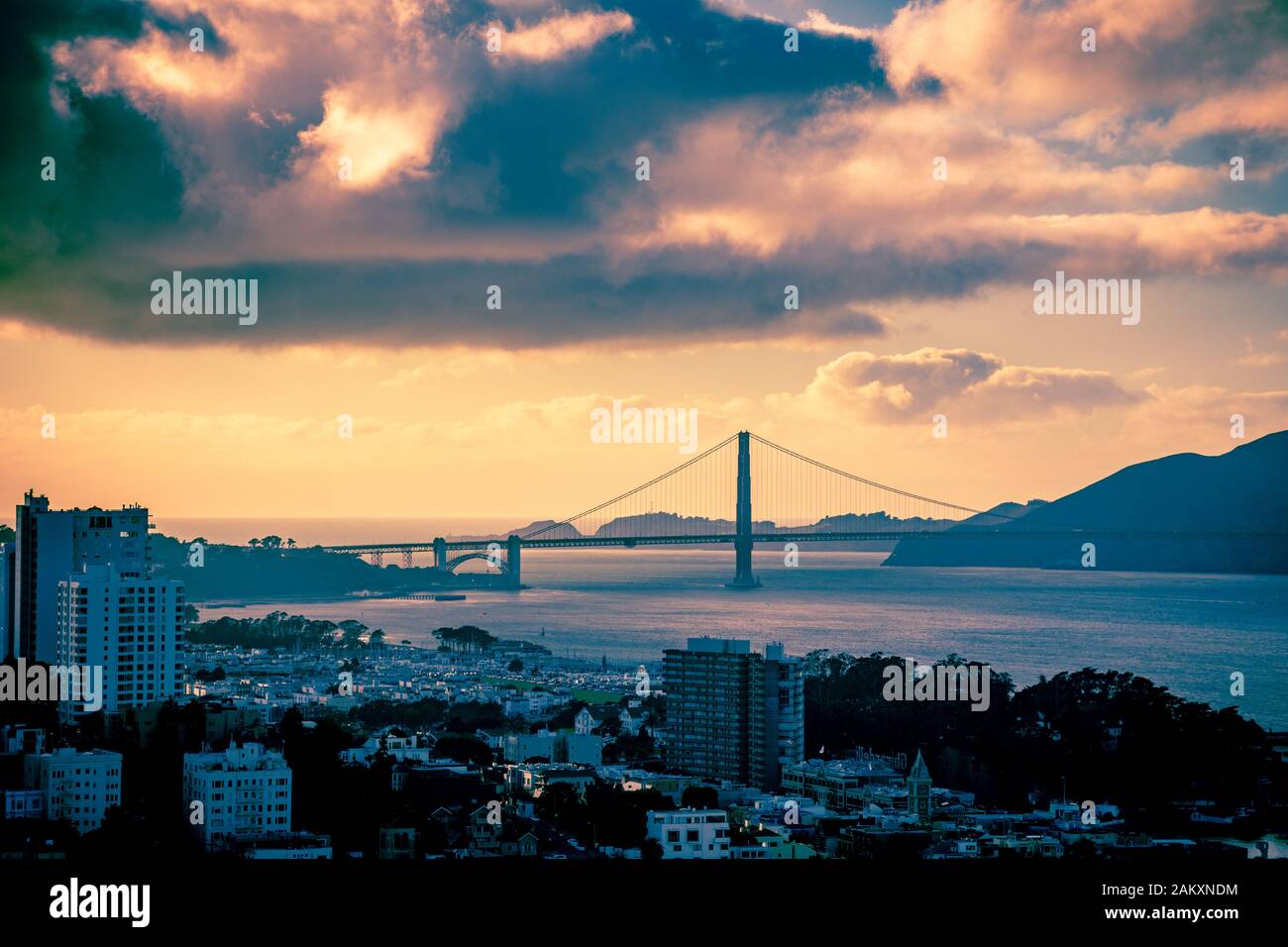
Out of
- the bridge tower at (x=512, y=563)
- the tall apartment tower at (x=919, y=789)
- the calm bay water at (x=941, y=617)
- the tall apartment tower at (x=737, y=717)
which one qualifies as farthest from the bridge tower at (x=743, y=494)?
the tall apartment tower at (x=919, y=789)

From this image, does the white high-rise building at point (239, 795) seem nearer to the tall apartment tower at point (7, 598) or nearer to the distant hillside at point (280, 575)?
the tall apartment tower at point (7, 598)

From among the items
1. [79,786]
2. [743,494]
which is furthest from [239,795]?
[743,494]

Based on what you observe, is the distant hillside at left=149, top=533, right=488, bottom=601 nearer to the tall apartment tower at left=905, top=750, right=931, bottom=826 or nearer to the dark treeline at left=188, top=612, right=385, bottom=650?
the dark treeline at left=188, top=612, right=385, bottom=650

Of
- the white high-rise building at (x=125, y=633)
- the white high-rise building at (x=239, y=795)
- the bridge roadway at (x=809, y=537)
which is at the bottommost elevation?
the white high-rise building at (x=239, y=795)

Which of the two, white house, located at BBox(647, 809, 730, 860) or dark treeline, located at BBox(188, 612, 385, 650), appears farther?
dark treeline, located at BBox(188, 612, 385, 650)

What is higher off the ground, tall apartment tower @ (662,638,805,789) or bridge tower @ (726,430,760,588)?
bridge tower @ (726,430,760,588)

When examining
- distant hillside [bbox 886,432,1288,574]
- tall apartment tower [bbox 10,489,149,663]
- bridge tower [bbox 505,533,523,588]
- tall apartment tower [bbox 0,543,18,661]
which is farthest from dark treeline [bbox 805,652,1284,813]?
distant hillside [bbox 886,432,1288,574]
